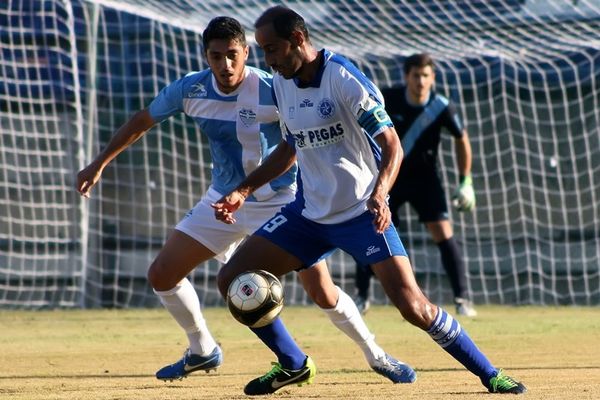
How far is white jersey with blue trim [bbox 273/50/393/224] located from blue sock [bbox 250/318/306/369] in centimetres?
78

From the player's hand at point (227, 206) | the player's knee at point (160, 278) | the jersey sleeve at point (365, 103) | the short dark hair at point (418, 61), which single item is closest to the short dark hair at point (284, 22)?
the jersey sleeve at point (365, 103)

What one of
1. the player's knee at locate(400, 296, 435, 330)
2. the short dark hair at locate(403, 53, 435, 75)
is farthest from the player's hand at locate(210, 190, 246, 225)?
the short dark hair at locate(403, 53, 435, 75)

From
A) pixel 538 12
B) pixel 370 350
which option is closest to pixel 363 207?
pixel 370 350

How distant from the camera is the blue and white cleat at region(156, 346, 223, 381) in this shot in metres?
7.43

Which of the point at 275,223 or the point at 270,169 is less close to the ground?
the point at 270,169

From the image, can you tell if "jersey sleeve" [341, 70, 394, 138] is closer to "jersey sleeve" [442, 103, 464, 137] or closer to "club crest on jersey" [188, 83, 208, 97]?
"club crest on jersey" [188, 83, 208, 97]

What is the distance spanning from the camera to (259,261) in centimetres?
656

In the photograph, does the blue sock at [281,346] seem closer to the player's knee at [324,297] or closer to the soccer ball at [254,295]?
the player's knee at [324,297]

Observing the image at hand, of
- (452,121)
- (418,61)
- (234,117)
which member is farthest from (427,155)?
(234,117)

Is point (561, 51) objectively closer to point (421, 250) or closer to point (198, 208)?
point (421, 250)

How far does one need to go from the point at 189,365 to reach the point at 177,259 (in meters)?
0.63

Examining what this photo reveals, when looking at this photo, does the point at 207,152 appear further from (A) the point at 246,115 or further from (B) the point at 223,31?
(B) the point at 223,31

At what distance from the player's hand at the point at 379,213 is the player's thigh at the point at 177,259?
1.85m

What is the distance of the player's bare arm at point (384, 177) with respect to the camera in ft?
19.1
